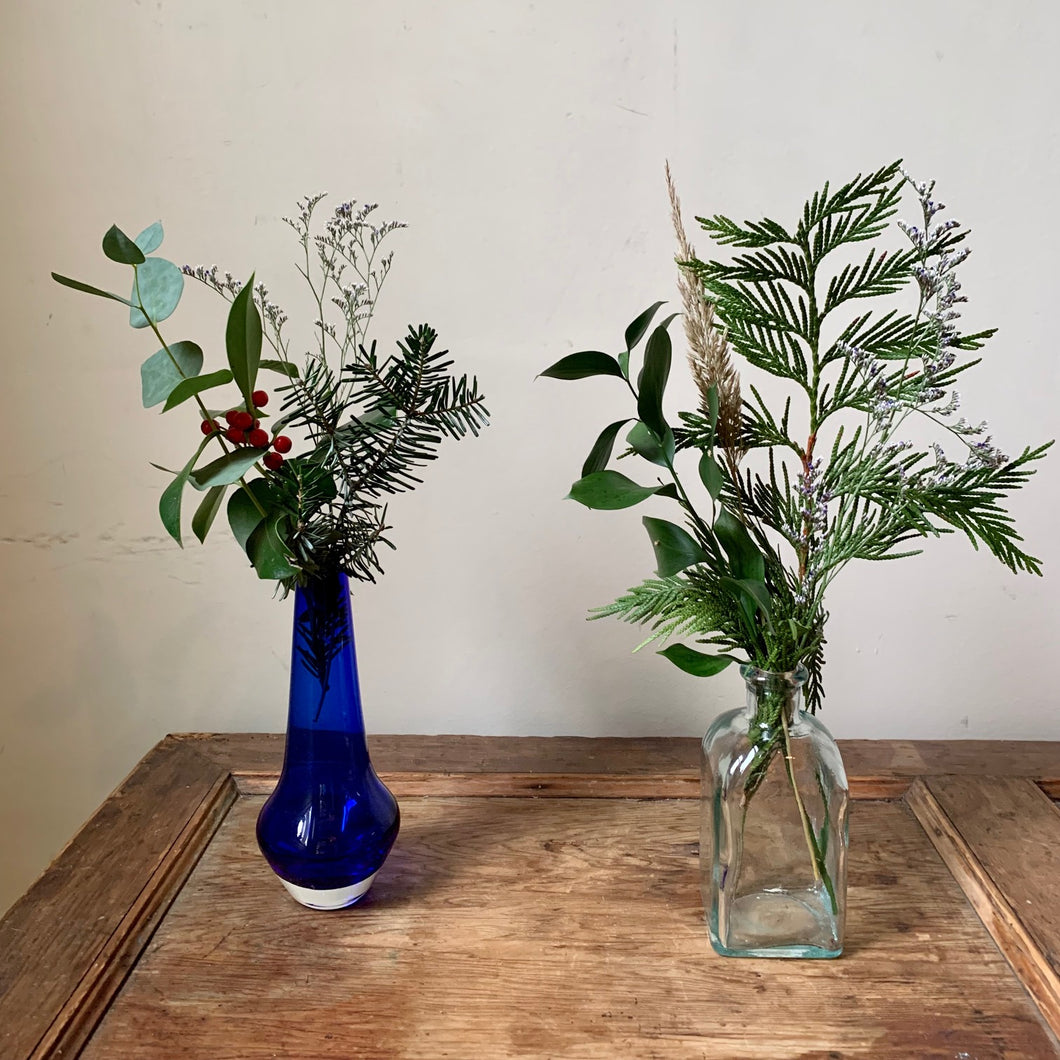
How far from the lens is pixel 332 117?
0.96 meters

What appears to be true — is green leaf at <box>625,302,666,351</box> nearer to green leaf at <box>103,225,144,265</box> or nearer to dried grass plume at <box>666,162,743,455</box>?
dried grass plume at <box>666,162,743,455</box>

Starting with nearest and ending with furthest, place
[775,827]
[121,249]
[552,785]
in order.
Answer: [121,249]
[775,827]
[552,785]

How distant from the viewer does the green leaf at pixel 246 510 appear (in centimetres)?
66

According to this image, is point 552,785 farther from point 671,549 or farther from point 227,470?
point 227,470

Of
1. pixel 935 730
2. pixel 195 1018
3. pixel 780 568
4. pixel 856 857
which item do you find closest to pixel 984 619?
pixel 935 730

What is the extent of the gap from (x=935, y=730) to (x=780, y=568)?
52 centimetres

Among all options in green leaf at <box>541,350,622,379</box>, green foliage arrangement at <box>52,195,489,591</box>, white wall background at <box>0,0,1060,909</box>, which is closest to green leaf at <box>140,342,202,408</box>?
green foliage arrangement at <box>52,195,489,591</box>

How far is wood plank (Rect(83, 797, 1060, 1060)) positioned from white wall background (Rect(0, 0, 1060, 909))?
26 cm

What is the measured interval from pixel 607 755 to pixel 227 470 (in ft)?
1.82

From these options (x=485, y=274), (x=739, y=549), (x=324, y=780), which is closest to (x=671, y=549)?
(x=739, y=549)

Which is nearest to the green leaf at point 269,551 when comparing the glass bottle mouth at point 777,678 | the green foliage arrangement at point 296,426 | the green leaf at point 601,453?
the green foliage arrangement at point 296,426

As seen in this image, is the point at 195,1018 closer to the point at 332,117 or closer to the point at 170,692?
the point at 170,692

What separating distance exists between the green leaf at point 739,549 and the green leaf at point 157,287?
1.28 feet

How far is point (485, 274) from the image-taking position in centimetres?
99
